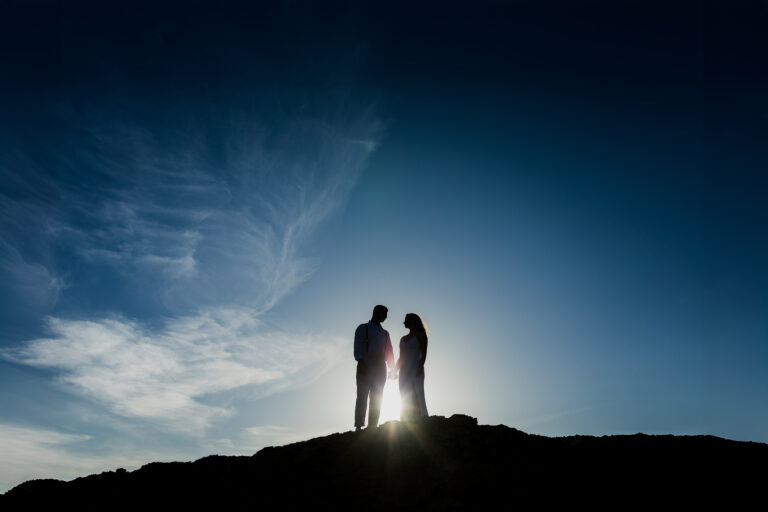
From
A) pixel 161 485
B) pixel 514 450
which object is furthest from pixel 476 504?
pixel 161 485

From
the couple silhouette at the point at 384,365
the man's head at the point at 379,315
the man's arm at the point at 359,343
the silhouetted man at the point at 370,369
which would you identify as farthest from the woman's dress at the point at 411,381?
the man's arm at the point at 359,343

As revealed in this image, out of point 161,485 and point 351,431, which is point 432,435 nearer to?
point 351,431

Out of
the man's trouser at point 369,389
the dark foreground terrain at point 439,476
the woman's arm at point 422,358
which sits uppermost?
the woman's arm at point 422,358

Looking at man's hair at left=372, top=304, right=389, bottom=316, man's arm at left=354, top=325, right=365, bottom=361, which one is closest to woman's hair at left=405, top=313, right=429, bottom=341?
man's hair at left=372, top=304, right=389, bottom=316

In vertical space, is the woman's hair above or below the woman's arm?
above

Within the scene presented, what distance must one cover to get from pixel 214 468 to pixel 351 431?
8.58ft

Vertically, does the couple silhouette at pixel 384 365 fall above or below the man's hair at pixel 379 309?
below

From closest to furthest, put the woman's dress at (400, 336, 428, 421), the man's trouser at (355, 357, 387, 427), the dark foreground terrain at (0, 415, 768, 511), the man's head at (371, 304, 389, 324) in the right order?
the dark foreground terrain at (0, 415, 768, 511)
the man's trouser at (355, 357, 387, 427)
the man's head at (371, 304, 389, 324)
the woman's dress at (400, 336, 428, 421)

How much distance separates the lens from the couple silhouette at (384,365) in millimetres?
11234

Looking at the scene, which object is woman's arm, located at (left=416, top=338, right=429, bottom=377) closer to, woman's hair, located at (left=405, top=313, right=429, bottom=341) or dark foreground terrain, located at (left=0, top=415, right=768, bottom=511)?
woman's hair, located at (left=405, top=313, right=429, bottom=341)

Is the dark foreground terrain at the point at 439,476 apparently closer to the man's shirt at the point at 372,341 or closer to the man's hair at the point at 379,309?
the man's shirt at the point at 372,341

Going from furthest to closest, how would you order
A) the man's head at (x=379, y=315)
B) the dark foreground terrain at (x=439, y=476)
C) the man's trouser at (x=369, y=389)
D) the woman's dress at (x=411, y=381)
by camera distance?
1. the woman's dress at (x=411, y=381)
2. the man's head at (x=379, y=315)
3. the man's trouser at (x=369, y=389)
4. the dark foreground terrain at (x=439, y=476)

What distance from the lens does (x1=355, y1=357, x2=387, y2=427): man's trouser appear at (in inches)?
440

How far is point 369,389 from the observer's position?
37.0 ft
